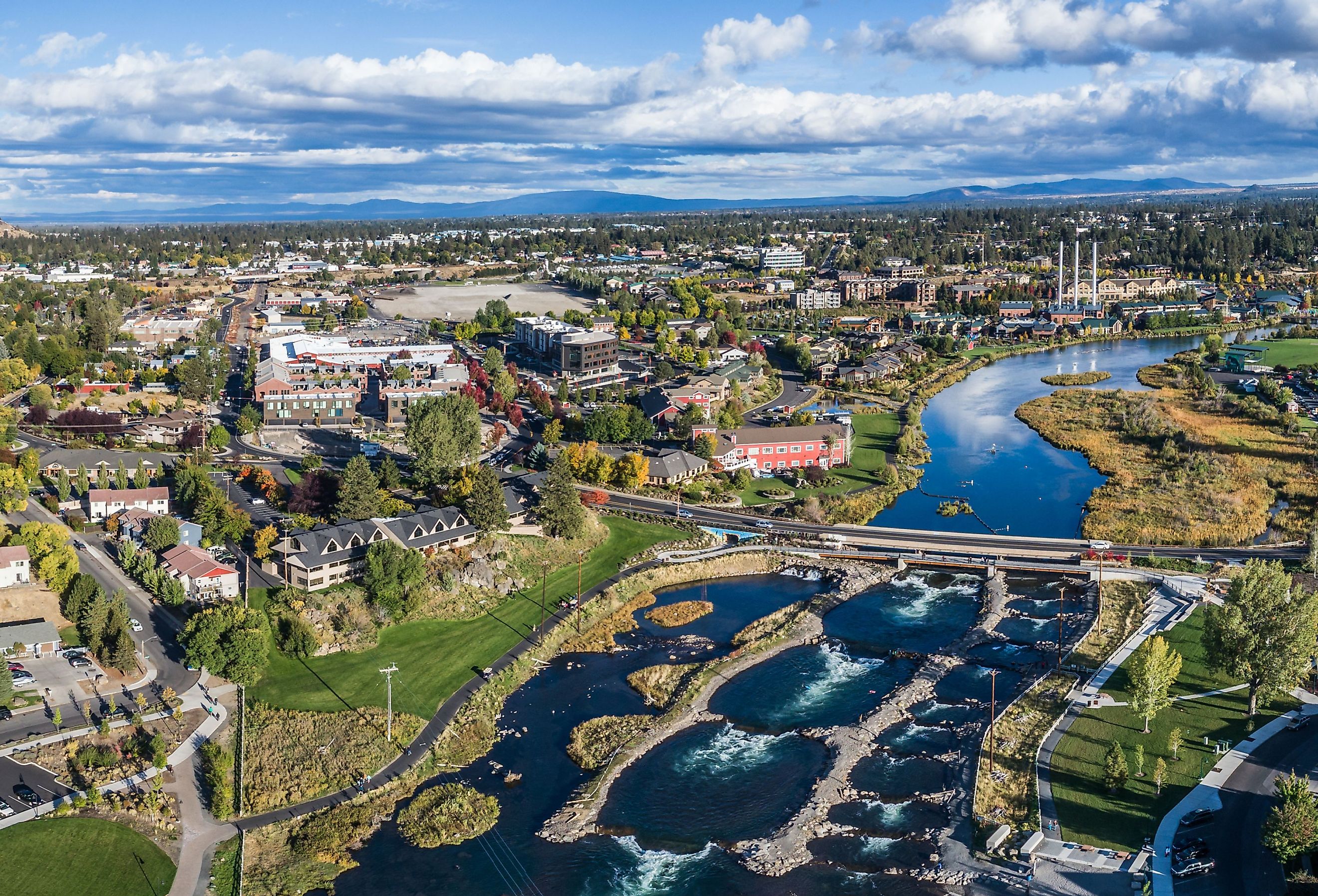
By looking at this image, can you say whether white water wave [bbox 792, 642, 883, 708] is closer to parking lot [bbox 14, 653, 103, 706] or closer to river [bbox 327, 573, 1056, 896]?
river [bbox 327, 573, 1056, 896]

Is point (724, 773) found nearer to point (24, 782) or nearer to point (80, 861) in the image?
point (80, 861)

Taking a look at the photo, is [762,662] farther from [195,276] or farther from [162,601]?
[195,276]

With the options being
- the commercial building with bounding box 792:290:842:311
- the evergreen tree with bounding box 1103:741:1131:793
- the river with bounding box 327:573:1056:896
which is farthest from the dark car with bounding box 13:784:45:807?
the commercial building with bounding box 792:290:842:311

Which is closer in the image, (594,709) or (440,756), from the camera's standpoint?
(440,756)

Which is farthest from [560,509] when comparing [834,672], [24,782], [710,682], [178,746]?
[24,782]

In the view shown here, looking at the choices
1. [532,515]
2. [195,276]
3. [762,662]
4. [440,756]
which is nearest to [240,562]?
[532,515]
